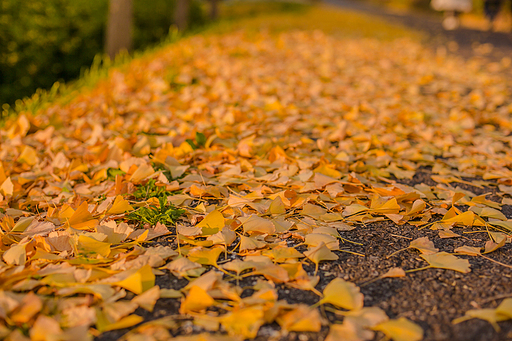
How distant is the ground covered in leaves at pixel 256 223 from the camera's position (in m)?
0.98

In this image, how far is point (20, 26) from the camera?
471 cm

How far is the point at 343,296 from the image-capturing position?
1030 mm

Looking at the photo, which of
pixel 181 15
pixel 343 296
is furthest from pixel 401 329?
pixel 181 15

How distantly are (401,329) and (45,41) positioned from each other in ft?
17.9

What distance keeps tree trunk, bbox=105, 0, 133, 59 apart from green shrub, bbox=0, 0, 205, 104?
0.64m

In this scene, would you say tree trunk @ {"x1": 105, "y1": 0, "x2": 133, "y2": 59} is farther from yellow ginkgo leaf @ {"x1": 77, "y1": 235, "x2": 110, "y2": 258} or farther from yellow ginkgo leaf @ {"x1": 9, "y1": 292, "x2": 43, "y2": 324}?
yellow ginkgo leaf @ {"x1": 9, "y1": 292, "x2": 43, "y2": 324}

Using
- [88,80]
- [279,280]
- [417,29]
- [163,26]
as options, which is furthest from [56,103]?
[417,29]

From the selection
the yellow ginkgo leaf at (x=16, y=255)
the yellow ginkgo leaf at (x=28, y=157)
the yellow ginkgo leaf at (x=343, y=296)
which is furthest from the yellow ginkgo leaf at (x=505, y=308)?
the yellow ginkgo leaf at (x=28, y=157)

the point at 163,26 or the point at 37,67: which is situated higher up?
the point at 163,26

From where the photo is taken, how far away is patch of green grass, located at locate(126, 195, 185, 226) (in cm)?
148

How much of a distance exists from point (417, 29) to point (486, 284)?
34.1ft

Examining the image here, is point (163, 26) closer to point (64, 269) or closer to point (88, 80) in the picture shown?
point (88, 80)

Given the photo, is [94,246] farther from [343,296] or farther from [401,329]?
[401,329]

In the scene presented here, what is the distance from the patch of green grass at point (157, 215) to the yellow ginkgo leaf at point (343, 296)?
67 cm
